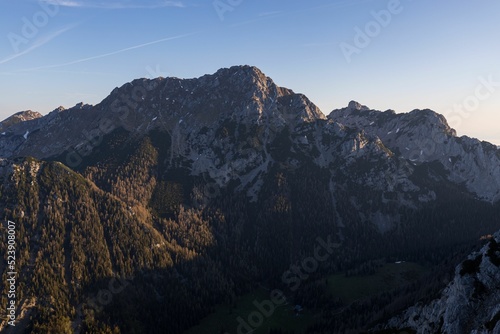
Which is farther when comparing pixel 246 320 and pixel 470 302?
pixel 246 320

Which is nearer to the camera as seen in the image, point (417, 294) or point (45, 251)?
point (417, 294)

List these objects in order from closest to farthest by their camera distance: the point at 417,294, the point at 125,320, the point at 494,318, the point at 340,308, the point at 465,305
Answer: the point at 494,318, the point at 465,305, the point at 417,294, the point at 125,320, the point at 340,308

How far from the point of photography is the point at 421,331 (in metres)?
99.5

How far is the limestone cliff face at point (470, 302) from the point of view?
82.7m

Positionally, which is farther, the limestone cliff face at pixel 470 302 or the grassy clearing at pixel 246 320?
the grassy clearing at pixel 246 320

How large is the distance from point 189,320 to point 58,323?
60.4m

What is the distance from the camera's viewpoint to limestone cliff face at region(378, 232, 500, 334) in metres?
82.7

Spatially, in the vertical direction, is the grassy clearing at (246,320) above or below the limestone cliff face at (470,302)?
below

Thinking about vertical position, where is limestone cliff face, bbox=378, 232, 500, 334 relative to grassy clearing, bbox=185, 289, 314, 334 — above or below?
above

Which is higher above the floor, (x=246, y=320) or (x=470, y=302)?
(x=470, y=302)

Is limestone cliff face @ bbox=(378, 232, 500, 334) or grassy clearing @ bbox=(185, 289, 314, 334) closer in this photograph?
limestone cliff face @ bbox=(378, 232, 500, 334)

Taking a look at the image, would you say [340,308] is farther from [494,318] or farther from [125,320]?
[494,318]

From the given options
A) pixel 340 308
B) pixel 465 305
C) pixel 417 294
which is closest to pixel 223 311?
pixel 340 308

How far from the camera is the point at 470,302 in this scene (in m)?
87.5
